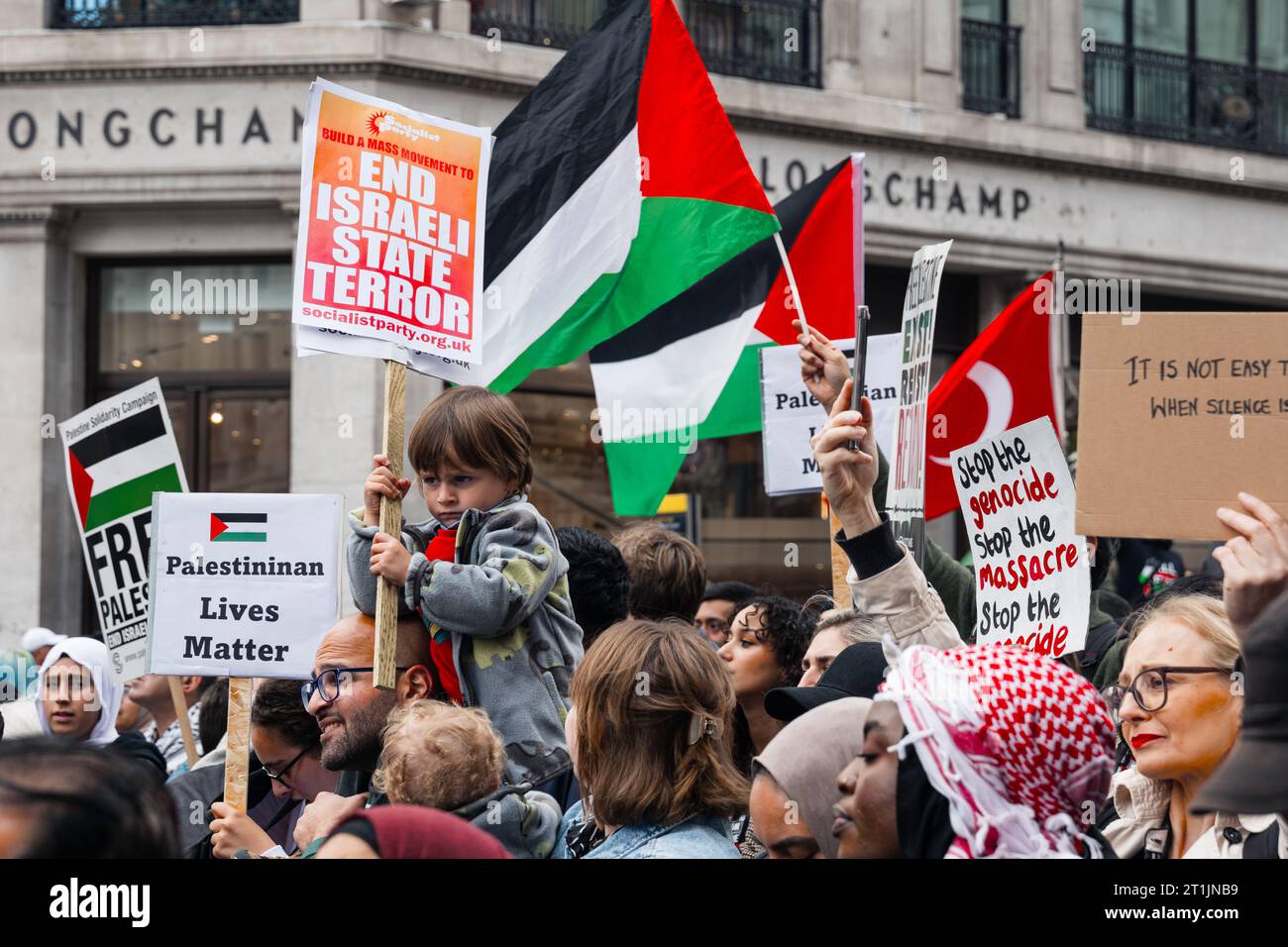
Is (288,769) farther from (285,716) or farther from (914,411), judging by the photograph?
(914,411)

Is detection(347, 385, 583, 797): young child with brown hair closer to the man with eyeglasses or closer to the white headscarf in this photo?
the man with eyeglasses

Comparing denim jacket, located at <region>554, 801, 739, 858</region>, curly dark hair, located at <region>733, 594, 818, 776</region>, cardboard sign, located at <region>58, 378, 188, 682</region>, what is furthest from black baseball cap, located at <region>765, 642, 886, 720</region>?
cardboard sign, located at <region>58, 378, 188, 682</region>

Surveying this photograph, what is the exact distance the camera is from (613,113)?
6324 mm

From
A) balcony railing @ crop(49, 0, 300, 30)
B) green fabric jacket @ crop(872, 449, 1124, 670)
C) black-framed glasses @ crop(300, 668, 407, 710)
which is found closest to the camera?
black-framed glasses @ crop(300, 668, 407, 710)

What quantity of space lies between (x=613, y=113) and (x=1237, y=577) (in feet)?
13.0

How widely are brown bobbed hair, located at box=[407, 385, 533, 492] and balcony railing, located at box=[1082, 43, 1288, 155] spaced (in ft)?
41.4

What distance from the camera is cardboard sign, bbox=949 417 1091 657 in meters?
5.28

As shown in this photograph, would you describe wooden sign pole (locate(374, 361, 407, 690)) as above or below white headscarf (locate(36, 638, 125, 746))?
above

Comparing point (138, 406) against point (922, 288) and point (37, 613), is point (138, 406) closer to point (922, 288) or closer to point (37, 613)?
point (922, 288)

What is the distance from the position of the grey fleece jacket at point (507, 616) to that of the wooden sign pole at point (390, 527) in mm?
56

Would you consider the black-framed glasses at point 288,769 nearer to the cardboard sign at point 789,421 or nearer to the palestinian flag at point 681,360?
the palestinian flag at point 681,360

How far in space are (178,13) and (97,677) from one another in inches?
309
